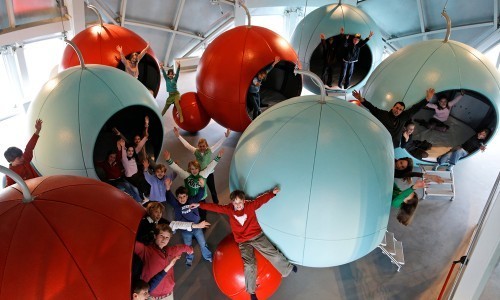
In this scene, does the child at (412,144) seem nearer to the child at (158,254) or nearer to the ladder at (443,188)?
the ladder at (443,188)

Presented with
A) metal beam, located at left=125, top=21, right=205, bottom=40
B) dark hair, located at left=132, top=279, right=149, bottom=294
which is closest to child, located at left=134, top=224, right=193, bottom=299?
dark hair, located at left=132, top=279, right=149, bottom=294

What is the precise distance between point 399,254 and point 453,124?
131 inches

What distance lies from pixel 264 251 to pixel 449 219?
3.56m

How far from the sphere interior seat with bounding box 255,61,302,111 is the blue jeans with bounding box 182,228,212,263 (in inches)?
161

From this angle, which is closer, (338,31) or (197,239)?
(197,239)

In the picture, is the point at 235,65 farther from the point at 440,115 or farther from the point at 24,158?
the point at 440,115

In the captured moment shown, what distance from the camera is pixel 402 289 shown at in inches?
201

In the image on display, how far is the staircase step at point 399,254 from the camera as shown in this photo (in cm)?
533

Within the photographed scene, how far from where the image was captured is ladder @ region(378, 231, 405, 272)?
5348 millimetres

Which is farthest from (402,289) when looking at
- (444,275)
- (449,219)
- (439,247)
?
(449,219)

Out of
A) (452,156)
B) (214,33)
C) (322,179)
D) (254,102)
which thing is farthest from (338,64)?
(322,179)

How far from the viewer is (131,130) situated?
6.88m

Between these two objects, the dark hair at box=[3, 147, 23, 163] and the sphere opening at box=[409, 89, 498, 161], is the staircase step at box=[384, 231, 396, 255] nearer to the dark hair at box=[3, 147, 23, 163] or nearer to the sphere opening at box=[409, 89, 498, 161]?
the sphere opening at box=[409, 89, 498, 161]

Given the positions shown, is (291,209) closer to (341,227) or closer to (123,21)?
(341,227)
